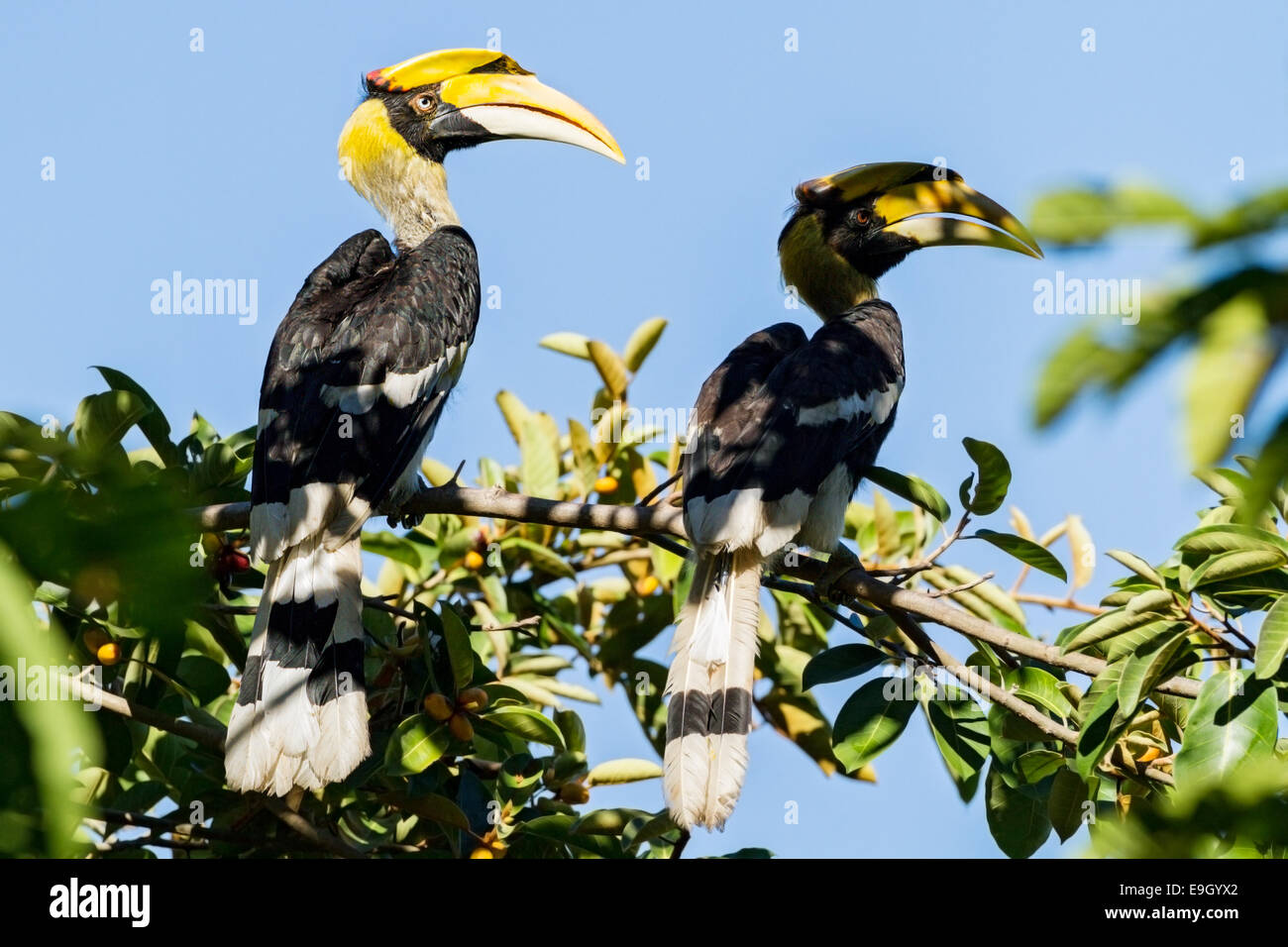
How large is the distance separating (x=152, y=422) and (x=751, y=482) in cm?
166

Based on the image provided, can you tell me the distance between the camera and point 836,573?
3662 mm

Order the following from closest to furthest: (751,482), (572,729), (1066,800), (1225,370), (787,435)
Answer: (1225,370), (1066,800), (572,729), (751,482), (787,435)

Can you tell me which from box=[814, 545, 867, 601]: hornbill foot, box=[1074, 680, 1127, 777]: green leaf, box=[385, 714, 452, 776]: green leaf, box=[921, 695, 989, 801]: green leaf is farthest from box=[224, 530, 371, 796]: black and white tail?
box=[1074, 680, 1127, 777]: green leaf

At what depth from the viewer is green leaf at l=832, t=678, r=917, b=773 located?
3.11 meters

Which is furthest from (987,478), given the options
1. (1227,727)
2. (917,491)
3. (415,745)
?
(415,745)

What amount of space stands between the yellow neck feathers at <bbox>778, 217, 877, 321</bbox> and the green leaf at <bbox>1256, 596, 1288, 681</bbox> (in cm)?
304

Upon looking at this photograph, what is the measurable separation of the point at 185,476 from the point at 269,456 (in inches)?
9.3

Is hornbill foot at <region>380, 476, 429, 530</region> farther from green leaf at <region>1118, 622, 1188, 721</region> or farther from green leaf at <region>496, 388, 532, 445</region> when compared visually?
green leaf at <region>1118, 622, 1188, 721</region>

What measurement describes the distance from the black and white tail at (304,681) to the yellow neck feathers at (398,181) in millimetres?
1879

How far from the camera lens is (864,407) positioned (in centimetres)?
404

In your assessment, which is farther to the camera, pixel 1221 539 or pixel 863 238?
pixel 863 238

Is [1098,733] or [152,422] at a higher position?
[152,422]

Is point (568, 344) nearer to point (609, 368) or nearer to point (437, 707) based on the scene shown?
point (609, 368)

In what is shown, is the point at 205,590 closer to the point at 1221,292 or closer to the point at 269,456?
the point at 1221,292
